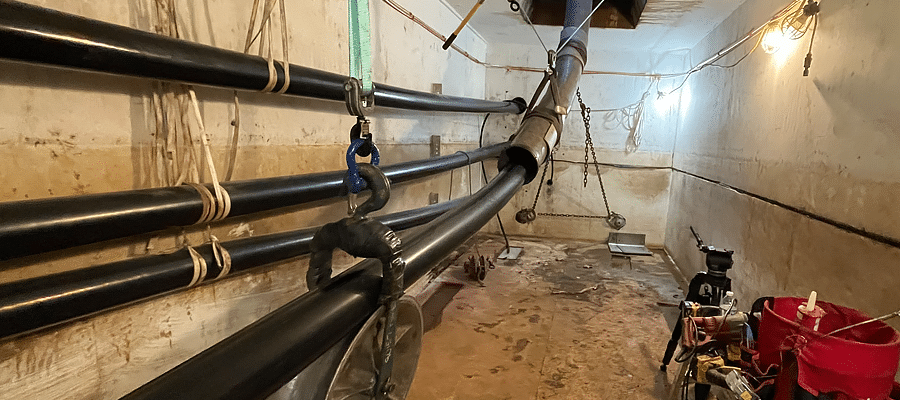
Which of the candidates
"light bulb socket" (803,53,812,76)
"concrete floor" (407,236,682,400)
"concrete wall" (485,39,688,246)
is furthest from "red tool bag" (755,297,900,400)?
"concrete wall" (485,39,688,246)

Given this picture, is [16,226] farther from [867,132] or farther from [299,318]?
[867,132]

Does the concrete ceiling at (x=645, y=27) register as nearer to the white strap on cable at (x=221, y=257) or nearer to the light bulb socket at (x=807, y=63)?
the light bulb socket at (x=807, y=63)

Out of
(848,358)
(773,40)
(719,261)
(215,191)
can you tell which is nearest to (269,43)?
(215,191)

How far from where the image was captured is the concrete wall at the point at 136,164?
746 millimetres

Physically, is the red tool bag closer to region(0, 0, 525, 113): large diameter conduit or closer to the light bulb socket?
the light bulb socket

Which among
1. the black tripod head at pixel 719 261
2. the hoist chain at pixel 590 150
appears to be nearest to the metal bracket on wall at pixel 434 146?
the black tripod head at pixel 719 261

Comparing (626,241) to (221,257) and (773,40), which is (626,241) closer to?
(773,40)

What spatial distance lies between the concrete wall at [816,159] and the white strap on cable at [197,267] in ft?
6.26

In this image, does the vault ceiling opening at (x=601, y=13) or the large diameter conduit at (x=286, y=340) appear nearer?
the large diameter conduit at (x=286, y=340)

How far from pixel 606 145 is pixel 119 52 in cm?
445

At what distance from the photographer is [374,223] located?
699 millimetres

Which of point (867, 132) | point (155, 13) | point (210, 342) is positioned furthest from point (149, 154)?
point (867, 132)

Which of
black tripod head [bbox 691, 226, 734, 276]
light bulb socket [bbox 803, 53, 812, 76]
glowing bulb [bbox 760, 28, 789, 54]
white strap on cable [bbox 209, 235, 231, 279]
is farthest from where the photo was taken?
glowing bulb [bbox 760, 28, 789, 54]

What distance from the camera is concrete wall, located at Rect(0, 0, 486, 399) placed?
746 mm
